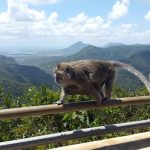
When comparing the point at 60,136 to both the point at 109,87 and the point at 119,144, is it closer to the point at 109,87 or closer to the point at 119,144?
the point at 119,144

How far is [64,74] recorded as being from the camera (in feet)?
19.6

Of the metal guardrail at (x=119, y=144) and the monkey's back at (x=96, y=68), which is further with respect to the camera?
the monkey's back at (x=96, y=68)

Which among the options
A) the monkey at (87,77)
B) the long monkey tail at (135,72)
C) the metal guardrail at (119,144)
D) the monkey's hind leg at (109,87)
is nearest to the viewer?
the metal guardrail at (119,144)

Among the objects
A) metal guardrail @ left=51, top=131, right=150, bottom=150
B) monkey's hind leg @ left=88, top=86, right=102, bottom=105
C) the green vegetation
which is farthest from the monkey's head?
the green vegetation

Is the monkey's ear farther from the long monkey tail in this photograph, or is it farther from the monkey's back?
the long monkey tail

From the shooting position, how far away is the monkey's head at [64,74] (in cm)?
598

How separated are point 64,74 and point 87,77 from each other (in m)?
0.37

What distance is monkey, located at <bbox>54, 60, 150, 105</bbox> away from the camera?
5938mm

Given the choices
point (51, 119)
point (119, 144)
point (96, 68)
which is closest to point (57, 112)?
point (119, 144)

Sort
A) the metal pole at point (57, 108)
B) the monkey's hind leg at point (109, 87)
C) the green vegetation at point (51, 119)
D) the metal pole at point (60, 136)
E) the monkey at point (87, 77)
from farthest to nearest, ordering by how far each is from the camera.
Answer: the green vegetation at point (51, 119) < the monkey's hind leg at point (109, 87) < the monkey at point (87, 77) < the metal pole at point (60, 136) < the metal pole at point (57, 108)

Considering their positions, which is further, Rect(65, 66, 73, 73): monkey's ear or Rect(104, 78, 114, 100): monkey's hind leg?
Rect(104, 78, 114, 100): monkey's hind leg

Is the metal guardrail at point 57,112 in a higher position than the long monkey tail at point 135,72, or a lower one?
lower

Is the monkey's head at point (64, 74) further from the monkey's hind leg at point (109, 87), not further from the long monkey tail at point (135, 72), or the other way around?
the long monkey tail at point (135, 72)

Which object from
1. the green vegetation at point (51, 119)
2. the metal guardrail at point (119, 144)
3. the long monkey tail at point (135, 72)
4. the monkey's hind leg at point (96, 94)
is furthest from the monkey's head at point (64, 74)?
the green vegetation at point (51, 119)
